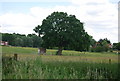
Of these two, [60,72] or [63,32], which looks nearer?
[60,72]

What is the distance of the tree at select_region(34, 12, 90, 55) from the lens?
49156 mm

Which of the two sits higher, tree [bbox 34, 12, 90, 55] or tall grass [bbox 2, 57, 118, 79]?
tree [bbox 34, 12, 90, 55]

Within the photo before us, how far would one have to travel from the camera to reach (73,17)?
5128 centimetres

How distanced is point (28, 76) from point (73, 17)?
144ft

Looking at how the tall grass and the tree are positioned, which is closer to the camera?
the tall grass

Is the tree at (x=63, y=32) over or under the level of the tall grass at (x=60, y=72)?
over

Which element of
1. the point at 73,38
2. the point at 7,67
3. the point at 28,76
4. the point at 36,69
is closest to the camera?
the point at 28,76

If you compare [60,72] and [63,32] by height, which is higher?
[63,32]

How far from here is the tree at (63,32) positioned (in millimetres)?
49156

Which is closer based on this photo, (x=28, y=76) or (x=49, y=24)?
(x=28, y=76)

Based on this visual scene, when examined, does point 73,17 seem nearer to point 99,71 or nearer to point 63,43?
point 63,43

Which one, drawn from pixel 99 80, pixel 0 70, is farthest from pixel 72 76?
pixel 0 70

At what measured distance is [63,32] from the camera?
49156 mm

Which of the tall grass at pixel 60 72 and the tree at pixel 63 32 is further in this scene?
the tree at pixel 63 32
